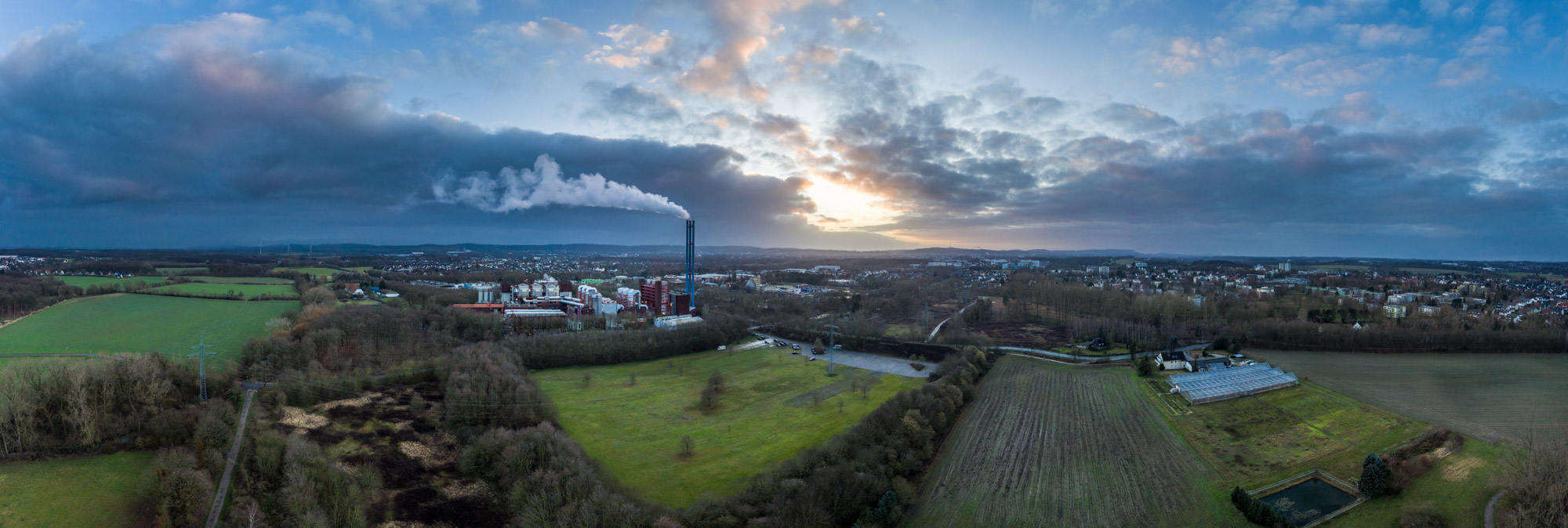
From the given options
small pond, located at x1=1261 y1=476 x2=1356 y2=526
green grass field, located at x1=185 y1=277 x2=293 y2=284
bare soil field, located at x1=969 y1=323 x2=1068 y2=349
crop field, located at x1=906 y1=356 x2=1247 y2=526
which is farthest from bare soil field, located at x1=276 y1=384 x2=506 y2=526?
green grass field, located at x1=185 y1=277 x2=293 y2=284

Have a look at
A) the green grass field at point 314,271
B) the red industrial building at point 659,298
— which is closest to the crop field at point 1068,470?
the red industrial building at point 659,298

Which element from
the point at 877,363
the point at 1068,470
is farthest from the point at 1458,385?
the point at 877,363

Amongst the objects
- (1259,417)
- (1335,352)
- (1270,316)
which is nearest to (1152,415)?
(1259,417)

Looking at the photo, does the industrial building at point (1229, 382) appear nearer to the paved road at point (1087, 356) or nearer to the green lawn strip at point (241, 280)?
the paved road at point (1087, 356)

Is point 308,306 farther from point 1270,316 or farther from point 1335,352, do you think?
point 1270,316

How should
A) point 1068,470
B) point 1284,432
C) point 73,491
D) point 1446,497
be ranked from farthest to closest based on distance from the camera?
point 1284,432, point 1068,470, point 1446,497, point 73,491

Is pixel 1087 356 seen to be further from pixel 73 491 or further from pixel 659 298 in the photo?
pixel 73 491
